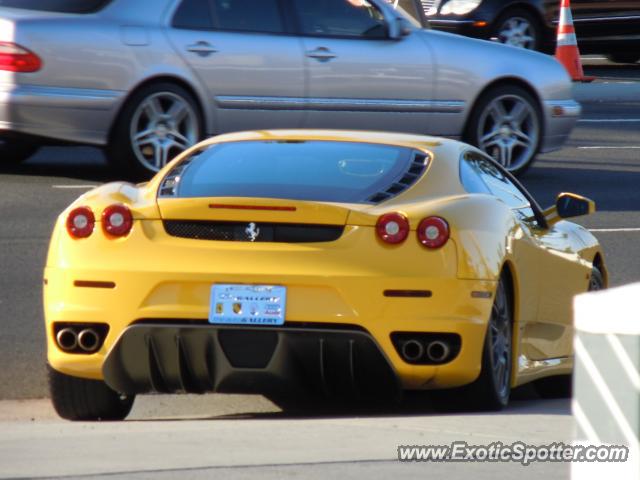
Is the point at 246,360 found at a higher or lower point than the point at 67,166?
higher

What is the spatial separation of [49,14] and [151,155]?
4.15ft

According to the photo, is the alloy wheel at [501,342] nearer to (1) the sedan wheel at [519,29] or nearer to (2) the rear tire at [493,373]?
(2) the rear tire at [493,373]

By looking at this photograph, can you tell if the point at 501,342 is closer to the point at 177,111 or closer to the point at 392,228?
the point at 392,228

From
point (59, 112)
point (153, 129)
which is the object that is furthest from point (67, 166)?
point (59, 112)

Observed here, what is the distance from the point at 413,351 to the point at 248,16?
7082 mm

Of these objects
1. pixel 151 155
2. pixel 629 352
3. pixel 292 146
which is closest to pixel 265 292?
pixel 292 146

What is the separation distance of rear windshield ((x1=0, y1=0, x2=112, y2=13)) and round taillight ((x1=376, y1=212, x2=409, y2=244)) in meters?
6.62

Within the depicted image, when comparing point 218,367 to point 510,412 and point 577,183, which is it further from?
point 577,183

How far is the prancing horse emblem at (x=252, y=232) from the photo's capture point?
20.5 ft

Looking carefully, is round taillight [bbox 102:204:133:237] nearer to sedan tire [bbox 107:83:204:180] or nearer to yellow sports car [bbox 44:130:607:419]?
yellow sports car [bbox 44:130:607:419]

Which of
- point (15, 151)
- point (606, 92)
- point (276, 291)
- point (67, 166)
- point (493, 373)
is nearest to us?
point (276, 291)

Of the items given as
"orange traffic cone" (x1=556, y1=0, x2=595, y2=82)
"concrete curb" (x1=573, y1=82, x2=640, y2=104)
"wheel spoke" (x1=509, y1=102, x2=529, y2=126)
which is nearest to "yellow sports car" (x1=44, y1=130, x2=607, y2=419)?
"wheel spoke" (x1=509, y1=102, x2=529, y2=126)

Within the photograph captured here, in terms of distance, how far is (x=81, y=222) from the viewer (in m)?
6.40

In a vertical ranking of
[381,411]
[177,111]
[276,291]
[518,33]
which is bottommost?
[518,33]
